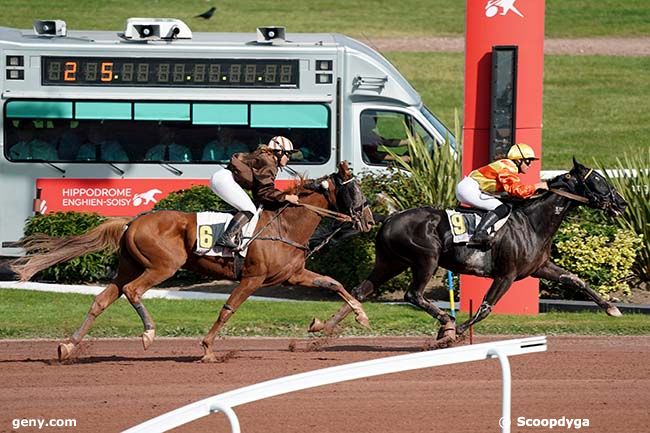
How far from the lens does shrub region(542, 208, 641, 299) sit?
15609 millimetres

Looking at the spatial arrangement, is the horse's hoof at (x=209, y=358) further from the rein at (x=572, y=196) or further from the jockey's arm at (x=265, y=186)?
the rein at (x=572, y=196)

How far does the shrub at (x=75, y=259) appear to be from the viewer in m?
16.7

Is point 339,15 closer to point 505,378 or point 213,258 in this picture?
point 213,258

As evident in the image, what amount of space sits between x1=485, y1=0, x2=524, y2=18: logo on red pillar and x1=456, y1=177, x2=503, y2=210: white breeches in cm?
236

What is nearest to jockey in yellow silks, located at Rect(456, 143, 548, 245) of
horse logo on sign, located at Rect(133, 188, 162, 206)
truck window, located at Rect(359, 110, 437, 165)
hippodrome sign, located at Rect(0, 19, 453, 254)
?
hippodrome sign, located at Rect(0, 19, 453, 254)

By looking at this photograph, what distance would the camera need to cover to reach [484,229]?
12.4 meters

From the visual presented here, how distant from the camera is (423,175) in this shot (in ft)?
54.1

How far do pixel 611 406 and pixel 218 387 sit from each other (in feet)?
10.4

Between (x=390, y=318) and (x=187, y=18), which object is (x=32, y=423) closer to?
(x=390, y=318)

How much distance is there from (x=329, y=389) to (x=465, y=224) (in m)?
2.51

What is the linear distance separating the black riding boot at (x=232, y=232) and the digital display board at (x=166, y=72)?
6.35 meters

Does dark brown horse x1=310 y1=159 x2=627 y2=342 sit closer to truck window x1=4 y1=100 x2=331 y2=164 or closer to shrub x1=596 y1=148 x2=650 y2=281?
shrub x1=596 y1=148 x2=650 y2=281

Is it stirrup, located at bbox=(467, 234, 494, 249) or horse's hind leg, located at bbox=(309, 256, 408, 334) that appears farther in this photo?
horse's hind leg, located at bbox=(309, 256, 408, 334)

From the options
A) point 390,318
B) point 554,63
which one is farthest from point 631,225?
point 554,63
